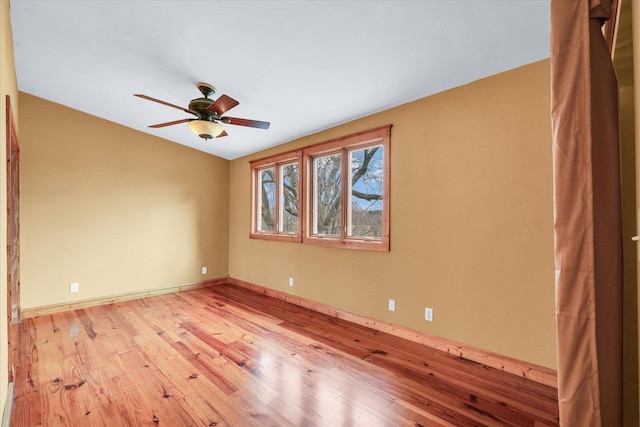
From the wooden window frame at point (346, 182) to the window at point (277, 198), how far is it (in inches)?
8.6

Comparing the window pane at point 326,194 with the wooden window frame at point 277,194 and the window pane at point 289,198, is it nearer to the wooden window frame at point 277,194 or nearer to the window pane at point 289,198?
the wooden window frame at point 277,194

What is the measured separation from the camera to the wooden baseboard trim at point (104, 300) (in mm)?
3678

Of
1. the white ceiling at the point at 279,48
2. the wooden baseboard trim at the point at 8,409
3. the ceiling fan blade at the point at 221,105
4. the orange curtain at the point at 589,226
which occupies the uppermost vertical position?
the white ceiling at the point at 279,48

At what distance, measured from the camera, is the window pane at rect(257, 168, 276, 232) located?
490cm

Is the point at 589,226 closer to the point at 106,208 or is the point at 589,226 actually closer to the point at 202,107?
the point at 202,107

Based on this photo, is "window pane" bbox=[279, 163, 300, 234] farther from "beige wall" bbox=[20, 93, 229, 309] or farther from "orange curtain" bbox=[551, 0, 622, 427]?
"orange curtain" bbox=[551, 0, 622, 427]

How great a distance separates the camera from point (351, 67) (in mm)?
2416

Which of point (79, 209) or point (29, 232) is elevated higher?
point (79, 209)

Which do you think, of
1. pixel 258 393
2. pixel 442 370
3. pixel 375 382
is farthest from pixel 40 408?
pixel 442 370

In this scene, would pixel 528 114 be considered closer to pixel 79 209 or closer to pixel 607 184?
pixel 607 184

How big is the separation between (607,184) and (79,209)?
5.23m

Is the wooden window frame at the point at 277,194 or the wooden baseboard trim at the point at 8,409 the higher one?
the wooden window frame at the point at 277,194

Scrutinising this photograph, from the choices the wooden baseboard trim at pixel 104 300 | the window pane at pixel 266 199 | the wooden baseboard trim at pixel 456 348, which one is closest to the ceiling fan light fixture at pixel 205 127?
the window pane at pixel 266 199

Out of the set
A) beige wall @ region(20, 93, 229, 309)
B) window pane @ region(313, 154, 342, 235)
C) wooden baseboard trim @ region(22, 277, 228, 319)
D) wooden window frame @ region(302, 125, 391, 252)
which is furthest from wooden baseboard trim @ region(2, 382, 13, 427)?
window pane @ region(313, 154, 342, 235)
